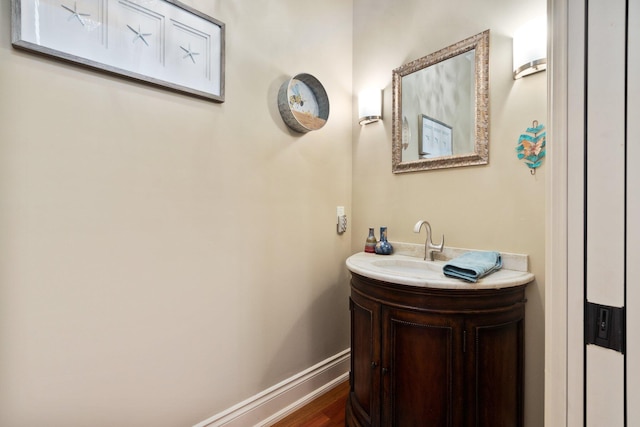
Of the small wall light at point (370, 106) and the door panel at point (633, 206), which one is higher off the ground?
the small wall light at point (370, 106)

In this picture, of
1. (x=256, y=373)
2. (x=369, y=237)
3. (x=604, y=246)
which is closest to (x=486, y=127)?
(x=369, y=237)

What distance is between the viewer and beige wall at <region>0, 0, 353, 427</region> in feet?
3.34

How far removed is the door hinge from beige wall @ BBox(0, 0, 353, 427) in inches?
54.4

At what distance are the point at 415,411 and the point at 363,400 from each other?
0.99 feet

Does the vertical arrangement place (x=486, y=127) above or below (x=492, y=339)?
above

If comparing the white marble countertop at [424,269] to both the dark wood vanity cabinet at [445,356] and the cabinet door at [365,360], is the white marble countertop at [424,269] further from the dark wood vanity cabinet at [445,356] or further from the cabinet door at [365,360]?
the cabinet door at [365,360]

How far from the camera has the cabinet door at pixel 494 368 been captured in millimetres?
1204

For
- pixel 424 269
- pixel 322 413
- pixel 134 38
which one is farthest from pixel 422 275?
pixel 134 38

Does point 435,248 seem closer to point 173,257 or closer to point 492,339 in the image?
point 492,339

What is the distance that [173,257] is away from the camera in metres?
1.34

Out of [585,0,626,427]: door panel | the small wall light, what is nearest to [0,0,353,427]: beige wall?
the small wall light

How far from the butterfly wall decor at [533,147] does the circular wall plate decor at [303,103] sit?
110cm

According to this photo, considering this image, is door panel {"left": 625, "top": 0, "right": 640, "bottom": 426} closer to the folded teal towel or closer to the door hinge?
the door hinge

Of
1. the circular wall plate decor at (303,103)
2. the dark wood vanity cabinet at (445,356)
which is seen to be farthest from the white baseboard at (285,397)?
the circular wall plate decor at (303,103)
